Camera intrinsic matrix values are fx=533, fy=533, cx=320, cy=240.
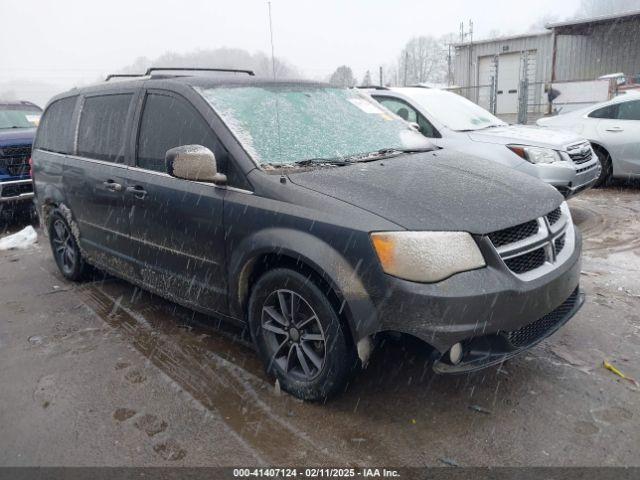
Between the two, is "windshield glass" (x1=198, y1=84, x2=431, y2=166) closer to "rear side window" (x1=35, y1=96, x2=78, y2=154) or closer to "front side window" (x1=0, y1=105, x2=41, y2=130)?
"rear side window" (x1=35, y1=96, x2=78, y2=154)

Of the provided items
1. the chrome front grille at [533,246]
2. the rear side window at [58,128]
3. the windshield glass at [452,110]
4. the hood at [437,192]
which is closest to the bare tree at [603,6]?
the windshield glass at [452,110]

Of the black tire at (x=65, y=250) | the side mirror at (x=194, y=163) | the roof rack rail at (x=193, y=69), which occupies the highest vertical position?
the roof rack rail at (x=193, y=69)

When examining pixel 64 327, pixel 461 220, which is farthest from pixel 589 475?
pixel 64 327

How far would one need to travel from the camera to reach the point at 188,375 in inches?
130

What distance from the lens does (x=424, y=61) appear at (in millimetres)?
80562

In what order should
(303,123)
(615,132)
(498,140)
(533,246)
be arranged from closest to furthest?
(533,246) → (303,123) → (498,140) → (615,132)

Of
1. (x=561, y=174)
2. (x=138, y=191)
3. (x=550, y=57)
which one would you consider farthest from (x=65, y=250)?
(x=550, y=57)

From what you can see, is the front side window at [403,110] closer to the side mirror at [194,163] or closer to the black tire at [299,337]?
the side mirror at [194,163]

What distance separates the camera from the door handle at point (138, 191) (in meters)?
3.67

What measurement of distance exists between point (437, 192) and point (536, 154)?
3.71 metres

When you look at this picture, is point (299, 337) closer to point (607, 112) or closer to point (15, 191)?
point (15, 191)

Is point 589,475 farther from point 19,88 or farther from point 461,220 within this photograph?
point 19,88

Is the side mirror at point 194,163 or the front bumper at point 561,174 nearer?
the side mirror at point 194,163

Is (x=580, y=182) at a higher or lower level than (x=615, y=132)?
lower
